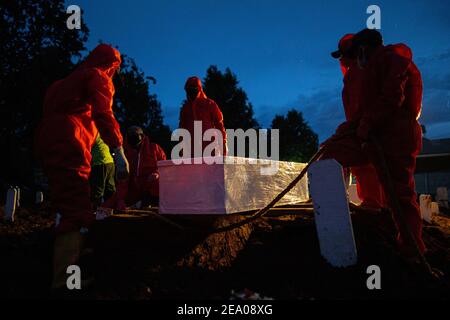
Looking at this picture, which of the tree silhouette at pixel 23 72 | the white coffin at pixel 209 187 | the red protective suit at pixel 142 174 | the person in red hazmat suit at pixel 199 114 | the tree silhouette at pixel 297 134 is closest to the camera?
the white coffin at pixel 209 187

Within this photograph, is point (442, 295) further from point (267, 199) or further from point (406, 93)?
point (267, 199)

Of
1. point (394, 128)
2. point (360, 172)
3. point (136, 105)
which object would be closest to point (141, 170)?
point (360, 172)

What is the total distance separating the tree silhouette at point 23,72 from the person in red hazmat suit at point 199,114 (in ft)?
27.9

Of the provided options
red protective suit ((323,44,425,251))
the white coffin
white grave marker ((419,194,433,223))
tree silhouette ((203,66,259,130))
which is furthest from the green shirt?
tree silhouette ((203,66,259,130))

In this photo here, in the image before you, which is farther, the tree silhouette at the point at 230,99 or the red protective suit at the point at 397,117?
the tree silhouette at the point at 230,99

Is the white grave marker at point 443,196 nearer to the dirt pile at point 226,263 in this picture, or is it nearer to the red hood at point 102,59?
the dirt pile at point 226,263

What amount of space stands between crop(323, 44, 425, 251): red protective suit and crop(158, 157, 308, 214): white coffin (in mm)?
1235

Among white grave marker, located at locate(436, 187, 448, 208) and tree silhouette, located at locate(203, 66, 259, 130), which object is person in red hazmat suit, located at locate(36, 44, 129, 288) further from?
tree silhouette, located at locate(203, 66, 259, 130)

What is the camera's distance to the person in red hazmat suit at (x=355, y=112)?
3953mm

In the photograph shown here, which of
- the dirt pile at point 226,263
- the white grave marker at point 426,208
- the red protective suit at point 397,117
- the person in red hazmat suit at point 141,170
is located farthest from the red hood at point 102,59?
the white grave marker at point 426,208

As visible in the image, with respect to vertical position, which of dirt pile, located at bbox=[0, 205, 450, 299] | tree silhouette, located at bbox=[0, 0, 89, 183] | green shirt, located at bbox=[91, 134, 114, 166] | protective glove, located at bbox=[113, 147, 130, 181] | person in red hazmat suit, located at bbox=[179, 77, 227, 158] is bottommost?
dirt pile, located at bbox=[0, 205, 450, 299]

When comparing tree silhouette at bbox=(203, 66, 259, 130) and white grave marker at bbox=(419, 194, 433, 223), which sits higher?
tree silhouette at bbox=(203, 66, 259, 130)

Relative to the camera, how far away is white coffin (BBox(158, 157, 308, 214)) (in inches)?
138

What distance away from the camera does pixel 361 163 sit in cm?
339
